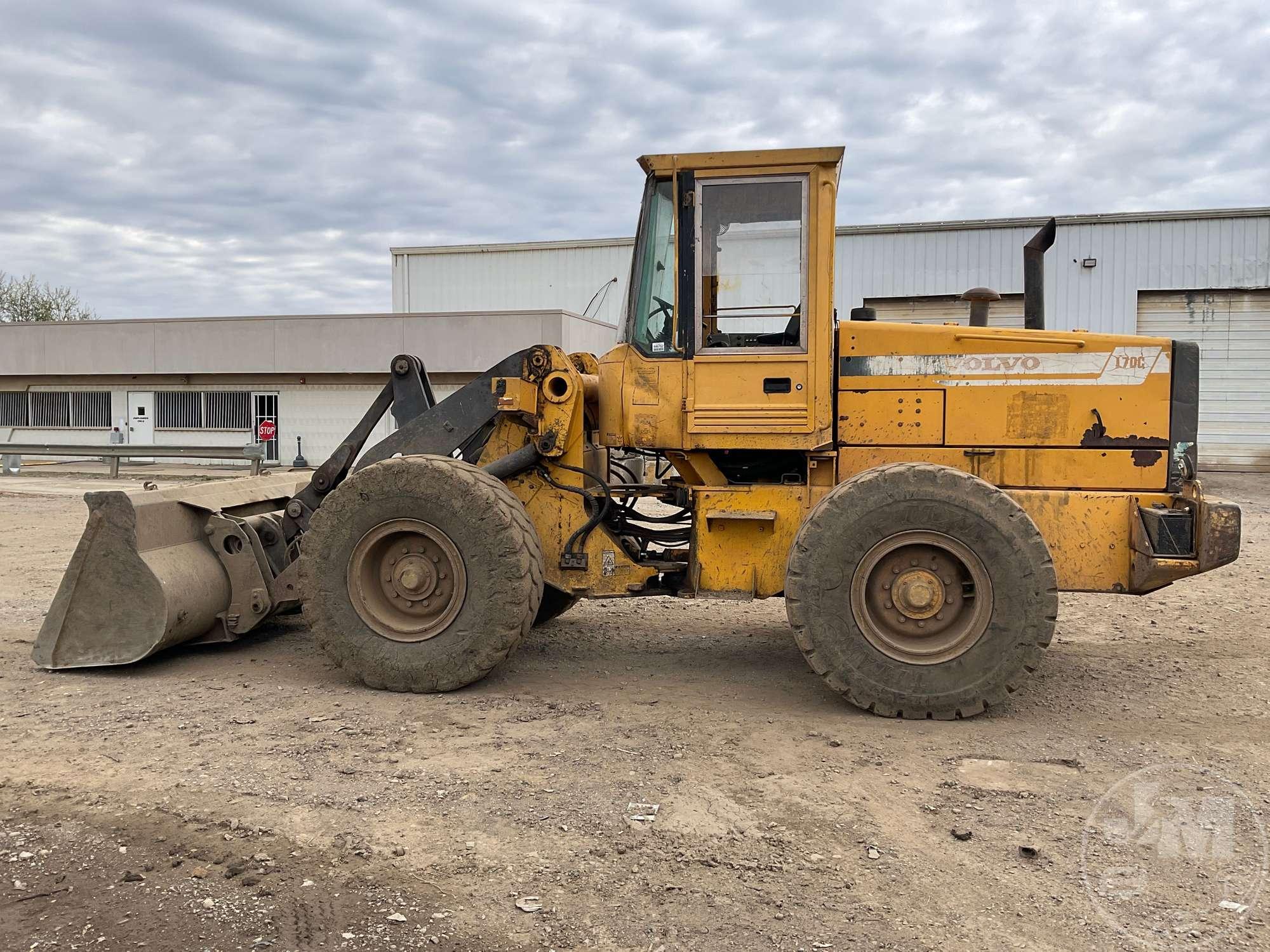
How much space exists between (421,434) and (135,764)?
253cm

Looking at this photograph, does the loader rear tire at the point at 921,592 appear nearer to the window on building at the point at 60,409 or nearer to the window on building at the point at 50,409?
the window on building at the point at 60,409

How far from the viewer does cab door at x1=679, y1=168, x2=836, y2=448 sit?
555 cm

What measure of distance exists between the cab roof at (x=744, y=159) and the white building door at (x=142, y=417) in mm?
28325

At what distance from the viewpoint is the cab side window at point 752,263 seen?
A: 5566mm

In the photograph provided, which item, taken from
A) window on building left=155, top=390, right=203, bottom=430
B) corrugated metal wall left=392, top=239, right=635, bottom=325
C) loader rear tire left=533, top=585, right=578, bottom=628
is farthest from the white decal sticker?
window on building left=155, top=390, right=203, bottom=430

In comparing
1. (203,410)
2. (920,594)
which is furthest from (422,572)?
(203,410)

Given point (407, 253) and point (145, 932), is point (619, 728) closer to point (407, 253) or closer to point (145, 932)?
point (145, 932)

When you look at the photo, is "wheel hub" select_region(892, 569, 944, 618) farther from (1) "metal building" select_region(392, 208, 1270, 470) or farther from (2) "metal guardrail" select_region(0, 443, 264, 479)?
(1) "metal building" select_region(392, 208, 1270, 470)

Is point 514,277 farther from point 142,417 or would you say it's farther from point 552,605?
point 552,605

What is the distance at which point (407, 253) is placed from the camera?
32.6 metres

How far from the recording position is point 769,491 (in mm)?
5668

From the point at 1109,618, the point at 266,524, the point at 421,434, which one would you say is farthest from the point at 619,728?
the point at 1109,618

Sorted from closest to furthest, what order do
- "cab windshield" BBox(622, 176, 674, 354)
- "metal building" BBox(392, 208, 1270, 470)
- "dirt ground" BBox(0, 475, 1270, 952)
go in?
1. "dirt ground" BBox(0, 475, 1270, 952)
2. "cab windshield" BBox(622, 176, 674, 354)
3. "metal building" BBox(392, 208, 1270, 470)

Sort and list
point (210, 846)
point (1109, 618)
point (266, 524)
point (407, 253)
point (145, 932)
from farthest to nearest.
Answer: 1. point (407, 253)
2. point (1109, 618)
3. point (266, 524)
4. point (210, 846)
5. point (145, 932)
